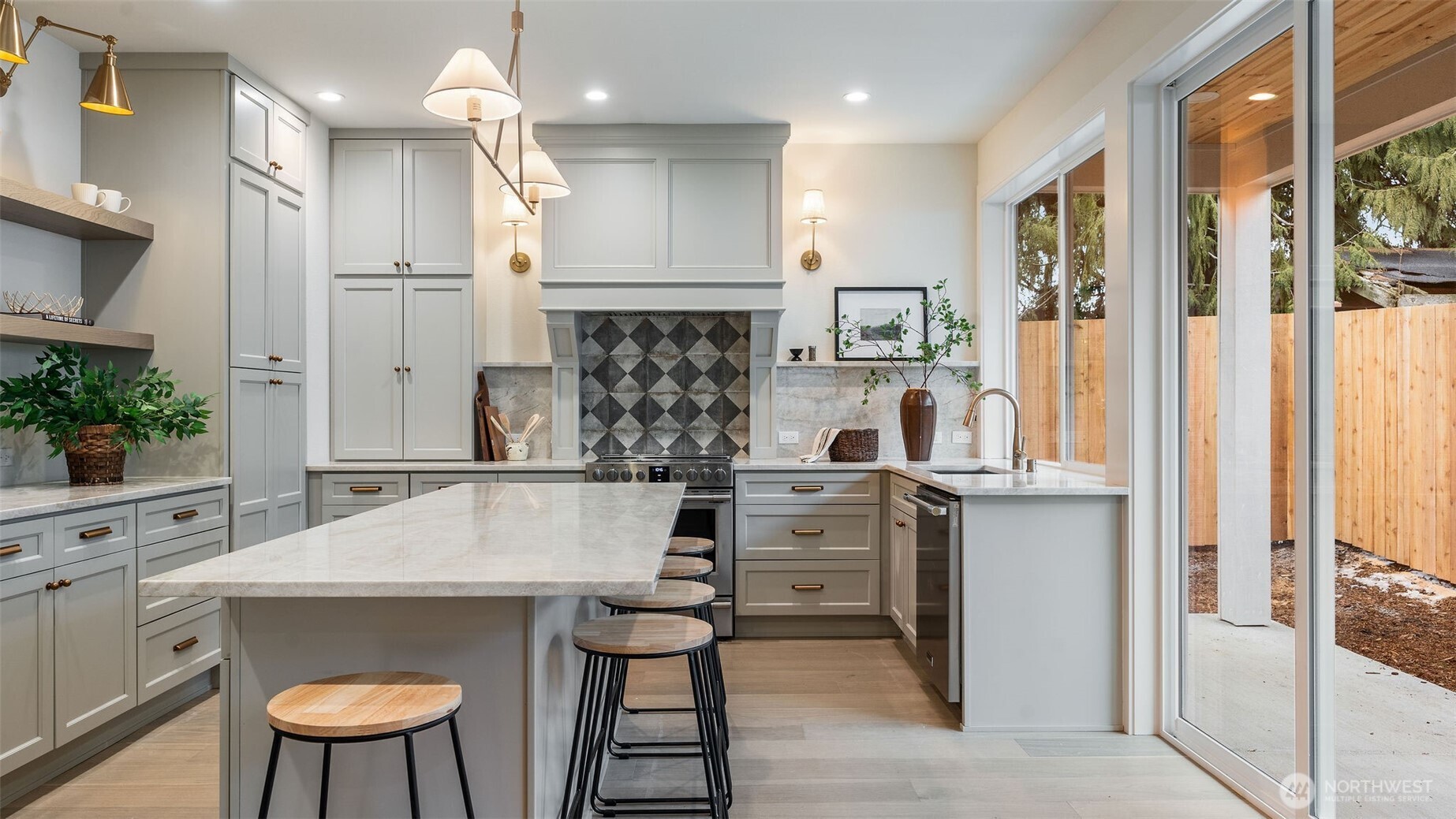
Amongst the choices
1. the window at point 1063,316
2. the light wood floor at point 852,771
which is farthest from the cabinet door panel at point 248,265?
the window at point 1063,316

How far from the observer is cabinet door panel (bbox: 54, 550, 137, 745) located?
8.58 ft

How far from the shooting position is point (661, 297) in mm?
4465

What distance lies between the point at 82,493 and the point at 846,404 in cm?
355

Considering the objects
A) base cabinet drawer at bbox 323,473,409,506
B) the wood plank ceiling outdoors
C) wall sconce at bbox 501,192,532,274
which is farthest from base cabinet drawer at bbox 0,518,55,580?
the wood plank ceiling outdoors

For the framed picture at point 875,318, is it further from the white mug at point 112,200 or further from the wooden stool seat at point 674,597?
the white mug at point 112,200

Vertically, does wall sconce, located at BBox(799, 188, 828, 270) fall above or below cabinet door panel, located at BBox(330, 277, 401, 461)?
above

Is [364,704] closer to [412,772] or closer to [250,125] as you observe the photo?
[412,772]

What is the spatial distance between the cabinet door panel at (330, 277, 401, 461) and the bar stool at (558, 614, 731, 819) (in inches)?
106

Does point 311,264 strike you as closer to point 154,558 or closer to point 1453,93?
point 154,558

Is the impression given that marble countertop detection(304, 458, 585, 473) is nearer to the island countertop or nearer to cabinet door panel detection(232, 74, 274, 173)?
cabinet door panel detection(232, 74, 274, 173)

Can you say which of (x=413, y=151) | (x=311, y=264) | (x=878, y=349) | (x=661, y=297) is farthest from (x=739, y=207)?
(x=311, y=264)

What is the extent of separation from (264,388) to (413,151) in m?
1.54

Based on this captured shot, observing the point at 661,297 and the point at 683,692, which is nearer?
the point at 683,692

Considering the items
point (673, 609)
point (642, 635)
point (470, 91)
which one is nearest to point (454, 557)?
point (642, 635)
